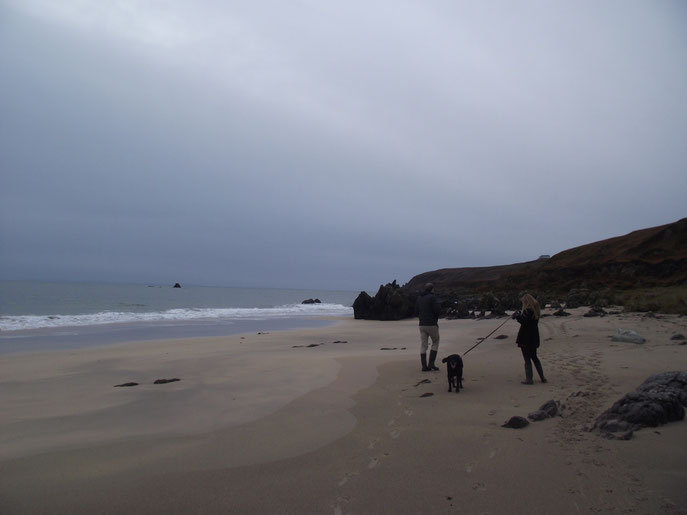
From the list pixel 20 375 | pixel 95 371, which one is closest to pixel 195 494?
pixel 95 371

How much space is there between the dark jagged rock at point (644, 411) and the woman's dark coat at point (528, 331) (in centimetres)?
232

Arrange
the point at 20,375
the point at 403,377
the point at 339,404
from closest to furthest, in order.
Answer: the point at 339,404, the point at 403,377, the point at 20,375

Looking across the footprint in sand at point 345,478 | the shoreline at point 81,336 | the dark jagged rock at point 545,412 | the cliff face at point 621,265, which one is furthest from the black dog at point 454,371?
the cliff face at point 621,265

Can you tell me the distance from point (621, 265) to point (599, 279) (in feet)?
9.05

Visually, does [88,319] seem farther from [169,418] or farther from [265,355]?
[169,418]

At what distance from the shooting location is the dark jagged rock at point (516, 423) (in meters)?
5.19

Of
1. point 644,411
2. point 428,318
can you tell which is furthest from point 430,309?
point 644,411

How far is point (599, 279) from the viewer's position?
3525 cm

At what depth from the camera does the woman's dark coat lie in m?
7.73

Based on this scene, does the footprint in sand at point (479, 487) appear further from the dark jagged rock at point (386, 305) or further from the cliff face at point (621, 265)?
the cliff face at point (621, 265)

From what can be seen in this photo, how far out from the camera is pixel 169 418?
5.96 meters

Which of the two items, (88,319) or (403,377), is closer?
(403,377)

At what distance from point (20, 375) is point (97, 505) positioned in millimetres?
7931

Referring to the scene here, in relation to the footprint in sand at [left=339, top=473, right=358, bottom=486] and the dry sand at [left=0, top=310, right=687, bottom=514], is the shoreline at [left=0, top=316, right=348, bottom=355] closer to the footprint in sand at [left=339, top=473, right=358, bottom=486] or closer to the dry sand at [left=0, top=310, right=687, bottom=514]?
the dry sand at [left=0, top=310, right=687, bottom=514]
